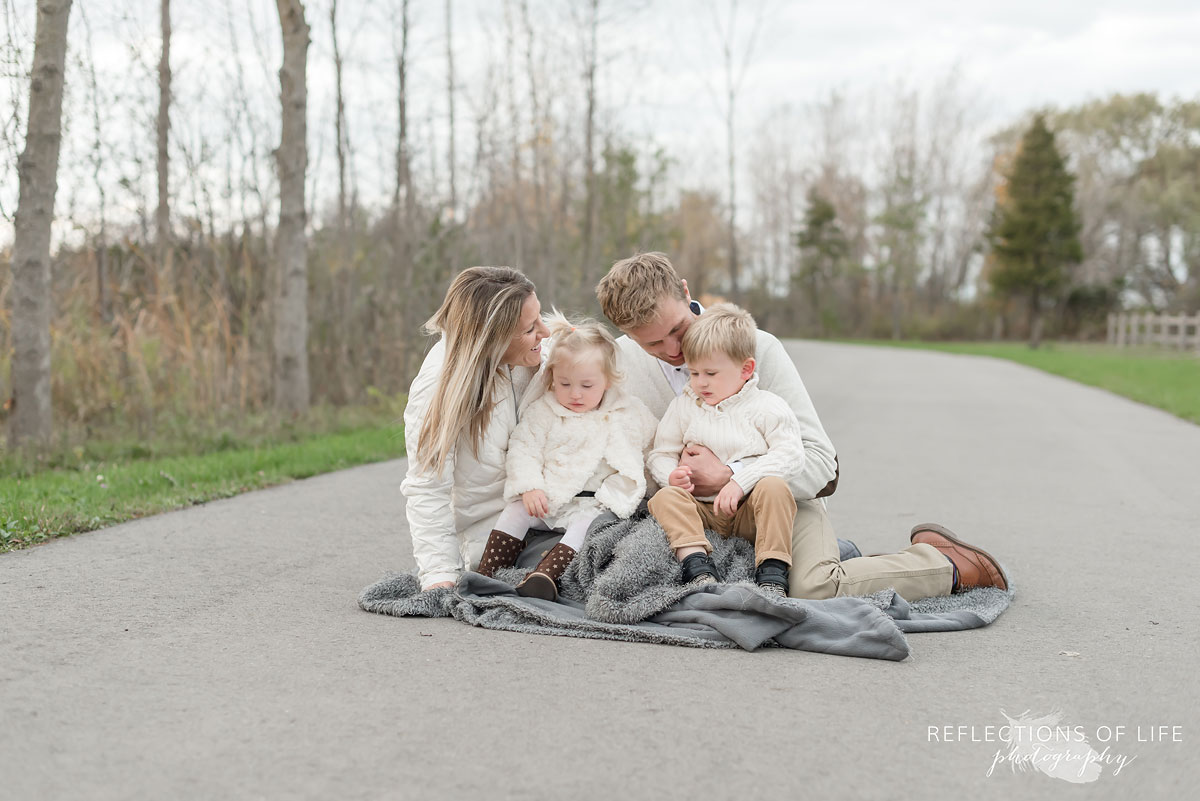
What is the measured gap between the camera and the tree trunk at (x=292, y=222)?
10.9 metres

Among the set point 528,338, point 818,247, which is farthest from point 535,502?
point 818,247

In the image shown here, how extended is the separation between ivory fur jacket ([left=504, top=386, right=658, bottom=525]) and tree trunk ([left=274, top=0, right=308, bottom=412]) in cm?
698

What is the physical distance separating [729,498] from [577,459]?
0.66m

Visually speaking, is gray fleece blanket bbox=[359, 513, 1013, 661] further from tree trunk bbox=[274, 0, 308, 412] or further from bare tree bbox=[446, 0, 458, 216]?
bare tree bbox=[446, 0, 458, 216]

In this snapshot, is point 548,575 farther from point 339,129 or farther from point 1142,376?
point 1142,376

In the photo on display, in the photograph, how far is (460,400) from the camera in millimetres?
4383

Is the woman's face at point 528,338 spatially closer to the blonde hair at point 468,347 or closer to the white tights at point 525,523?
the blonde hair at point 468,347

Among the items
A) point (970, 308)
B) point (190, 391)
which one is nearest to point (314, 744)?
point (190, 391)

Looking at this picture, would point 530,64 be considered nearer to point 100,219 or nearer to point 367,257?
point 367,257

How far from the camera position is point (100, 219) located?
1120 centimetres

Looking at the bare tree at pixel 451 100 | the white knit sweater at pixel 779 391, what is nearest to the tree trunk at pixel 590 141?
the bare tree at pixel 451 100

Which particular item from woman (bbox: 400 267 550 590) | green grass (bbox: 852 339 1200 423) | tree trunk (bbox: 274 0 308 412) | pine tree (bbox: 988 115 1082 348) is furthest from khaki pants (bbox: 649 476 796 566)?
pine tree (bbox: 988 115 1082 348)

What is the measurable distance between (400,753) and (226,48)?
468 inches

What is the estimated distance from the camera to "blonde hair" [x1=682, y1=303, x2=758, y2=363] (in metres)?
4.50
